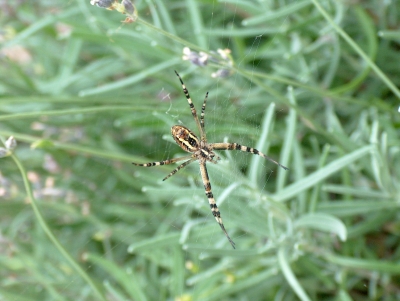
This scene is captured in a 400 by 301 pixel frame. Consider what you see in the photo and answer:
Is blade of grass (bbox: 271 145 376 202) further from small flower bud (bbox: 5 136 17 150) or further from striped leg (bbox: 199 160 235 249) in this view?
small flower bud (bbox: 5 136 17 150)

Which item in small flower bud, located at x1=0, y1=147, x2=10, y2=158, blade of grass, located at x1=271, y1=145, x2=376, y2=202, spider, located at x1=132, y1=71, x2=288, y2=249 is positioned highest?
small flower bud, located at x1=0, y1=147, x2=10, y2=158

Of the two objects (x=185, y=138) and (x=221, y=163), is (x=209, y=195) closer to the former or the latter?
(x=221, y=163)

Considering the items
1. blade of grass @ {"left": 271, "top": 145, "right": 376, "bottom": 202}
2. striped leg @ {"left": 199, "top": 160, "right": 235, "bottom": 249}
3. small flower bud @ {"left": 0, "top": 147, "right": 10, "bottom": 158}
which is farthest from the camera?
striped leg @ {"left": 199, "top": 160, "right": 235, "bottom": 249}

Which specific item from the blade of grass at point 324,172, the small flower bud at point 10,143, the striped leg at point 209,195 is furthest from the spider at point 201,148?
the small flower bud at point 10,143

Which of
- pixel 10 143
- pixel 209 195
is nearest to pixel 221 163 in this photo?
pixel 209 195

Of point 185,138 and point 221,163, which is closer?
point 221,163

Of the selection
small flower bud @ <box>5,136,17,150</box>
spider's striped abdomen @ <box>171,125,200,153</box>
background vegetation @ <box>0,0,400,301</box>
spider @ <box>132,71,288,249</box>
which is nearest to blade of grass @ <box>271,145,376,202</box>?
background vegetation @ <box>0,0,400,301</box>

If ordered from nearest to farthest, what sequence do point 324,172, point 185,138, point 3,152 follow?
point 3,152 → point 324,172 → point 185,138

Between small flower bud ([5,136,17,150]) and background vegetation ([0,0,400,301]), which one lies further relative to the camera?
background vegetation ([0,0,400,301])
